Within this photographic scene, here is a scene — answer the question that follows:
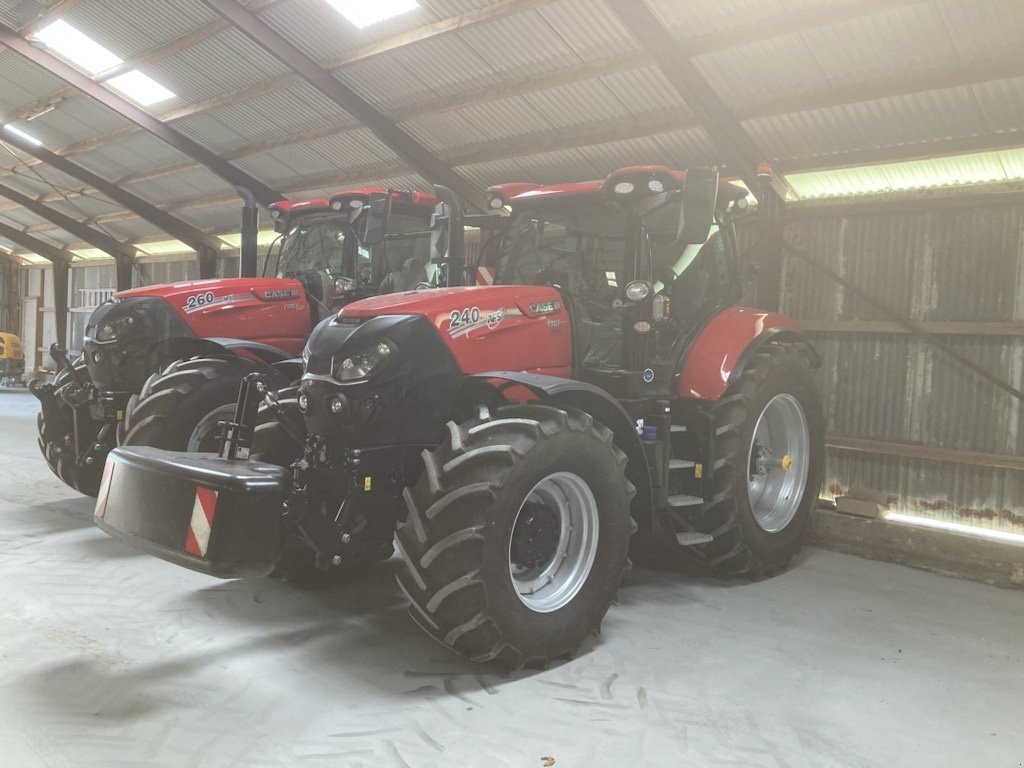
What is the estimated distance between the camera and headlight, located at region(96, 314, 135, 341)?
17.1 ft

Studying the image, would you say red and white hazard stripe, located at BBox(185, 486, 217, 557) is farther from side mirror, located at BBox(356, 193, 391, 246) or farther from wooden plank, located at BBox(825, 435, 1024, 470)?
wooden plank, located at BBox(825, 435, 1024, 470)

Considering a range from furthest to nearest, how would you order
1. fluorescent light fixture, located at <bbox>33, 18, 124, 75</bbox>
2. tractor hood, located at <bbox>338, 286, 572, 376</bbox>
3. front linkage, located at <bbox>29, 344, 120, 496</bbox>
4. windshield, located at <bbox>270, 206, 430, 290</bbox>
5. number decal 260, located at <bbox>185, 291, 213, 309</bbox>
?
1. fluorescent light fixture, located at <bbox>33, 18, 124, 75</bbox>
2. windshield, located at <bbox>270, 206, 430, 290</bbox>
3. number decal 260, located at <bbox>185, 291, 213, 309</bbox>
4. front linkage, located at <bbox>29, 344, 120, 496</bbox>
5. tractor hood, located at <bbox>338, 286, 572, 376</bbox>

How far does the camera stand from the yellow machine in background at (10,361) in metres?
17.6

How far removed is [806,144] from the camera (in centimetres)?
636

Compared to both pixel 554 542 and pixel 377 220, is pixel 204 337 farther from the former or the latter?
pixel 554 542

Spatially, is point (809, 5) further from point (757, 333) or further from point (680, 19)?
point (757, 333)

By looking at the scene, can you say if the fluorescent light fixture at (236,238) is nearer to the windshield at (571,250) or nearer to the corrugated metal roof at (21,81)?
the corrugated metal roof at (21,81)

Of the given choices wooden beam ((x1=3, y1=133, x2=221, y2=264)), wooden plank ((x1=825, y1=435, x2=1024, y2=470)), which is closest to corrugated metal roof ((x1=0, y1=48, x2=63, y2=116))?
wooden beam ((x1=3, y1=133, x2=221, y2=264))

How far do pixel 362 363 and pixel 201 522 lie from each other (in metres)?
0.90

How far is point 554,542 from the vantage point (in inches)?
135

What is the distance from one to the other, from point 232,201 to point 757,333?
9.57 meters

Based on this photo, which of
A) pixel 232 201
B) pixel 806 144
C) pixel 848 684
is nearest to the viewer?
pixel 848 684

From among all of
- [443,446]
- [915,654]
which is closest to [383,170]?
[443,446]

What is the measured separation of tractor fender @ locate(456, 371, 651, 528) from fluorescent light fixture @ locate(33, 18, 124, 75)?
8.08 meters
